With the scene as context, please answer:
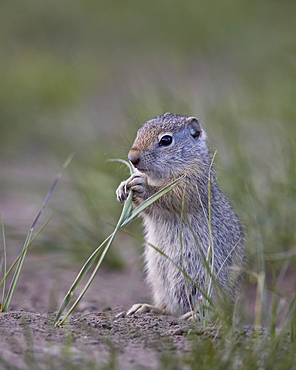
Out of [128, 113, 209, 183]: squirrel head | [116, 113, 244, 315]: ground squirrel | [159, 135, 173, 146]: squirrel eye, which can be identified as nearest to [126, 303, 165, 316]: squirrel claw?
[116, 113, 244, 315]: ground squirrel

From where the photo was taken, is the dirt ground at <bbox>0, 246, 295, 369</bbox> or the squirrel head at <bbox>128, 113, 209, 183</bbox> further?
the squirrel head at <bbox>128, 113, 209, 183</bbox>

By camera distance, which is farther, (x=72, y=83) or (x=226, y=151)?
(x=72, y=83)

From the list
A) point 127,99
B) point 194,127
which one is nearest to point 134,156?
point 194,127

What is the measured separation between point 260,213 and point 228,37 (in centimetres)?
1102

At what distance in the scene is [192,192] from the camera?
4.23m

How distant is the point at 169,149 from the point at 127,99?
184 inches

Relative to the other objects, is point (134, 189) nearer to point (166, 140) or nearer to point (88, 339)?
Answer: point (166, 140)

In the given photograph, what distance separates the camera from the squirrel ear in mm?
4570

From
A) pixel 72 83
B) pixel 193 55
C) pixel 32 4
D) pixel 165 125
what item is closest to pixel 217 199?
pixel 165 125

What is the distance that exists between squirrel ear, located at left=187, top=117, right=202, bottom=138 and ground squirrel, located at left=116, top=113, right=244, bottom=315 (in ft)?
0.52

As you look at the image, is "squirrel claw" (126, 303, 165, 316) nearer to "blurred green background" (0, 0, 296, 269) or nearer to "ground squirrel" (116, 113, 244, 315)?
"ground squirrel" (116, 113, 244, 315)

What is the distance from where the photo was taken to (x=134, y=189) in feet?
13.3

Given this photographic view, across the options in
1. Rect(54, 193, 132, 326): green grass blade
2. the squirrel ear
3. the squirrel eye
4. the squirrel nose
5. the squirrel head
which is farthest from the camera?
the squirrel ear

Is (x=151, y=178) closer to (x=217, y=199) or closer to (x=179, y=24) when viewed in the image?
(x=217, y=199)
